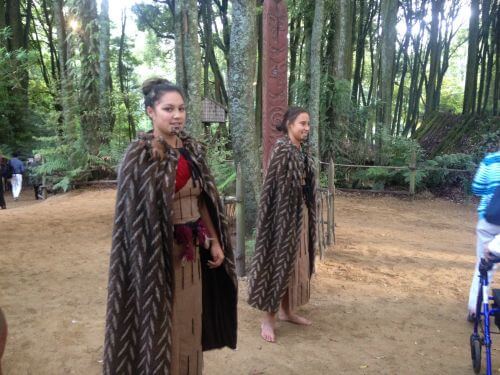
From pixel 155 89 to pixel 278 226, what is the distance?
5.61ft

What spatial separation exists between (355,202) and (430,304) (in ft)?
21.8

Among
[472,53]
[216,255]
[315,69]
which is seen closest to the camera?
[216,255]

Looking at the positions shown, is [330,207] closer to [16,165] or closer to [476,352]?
[476,352]

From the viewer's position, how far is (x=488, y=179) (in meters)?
3.32

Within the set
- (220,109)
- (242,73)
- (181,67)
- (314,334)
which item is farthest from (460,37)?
(314,334)

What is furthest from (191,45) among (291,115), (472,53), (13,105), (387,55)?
(13,105)

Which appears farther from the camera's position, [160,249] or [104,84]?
[104,84]

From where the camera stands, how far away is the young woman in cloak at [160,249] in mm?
1986

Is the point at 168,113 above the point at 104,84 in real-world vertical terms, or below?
below

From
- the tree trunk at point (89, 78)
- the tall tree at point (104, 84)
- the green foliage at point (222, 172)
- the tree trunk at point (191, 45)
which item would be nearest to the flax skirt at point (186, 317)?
the green foliage at point (222, 172)

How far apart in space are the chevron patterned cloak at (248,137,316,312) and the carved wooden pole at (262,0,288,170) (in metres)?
1.46

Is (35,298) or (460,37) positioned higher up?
(460,37)

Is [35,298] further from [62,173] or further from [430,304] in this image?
[62,173]

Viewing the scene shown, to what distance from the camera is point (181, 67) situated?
933 cm
